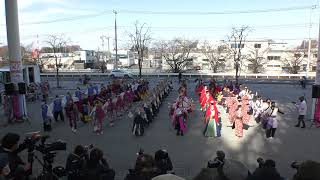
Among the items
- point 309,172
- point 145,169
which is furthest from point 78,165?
point 309,172

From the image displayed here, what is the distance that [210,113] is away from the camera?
15195 millimetres

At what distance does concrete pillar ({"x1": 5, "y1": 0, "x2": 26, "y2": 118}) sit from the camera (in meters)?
17.7

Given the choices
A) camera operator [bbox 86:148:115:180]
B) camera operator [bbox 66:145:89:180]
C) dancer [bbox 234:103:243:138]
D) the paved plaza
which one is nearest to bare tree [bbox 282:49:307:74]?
the paved plaza

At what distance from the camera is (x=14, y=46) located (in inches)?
711

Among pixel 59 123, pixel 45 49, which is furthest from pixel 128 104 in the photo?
pixel 45 49

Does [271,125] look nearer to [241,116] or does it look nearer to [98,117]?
[241,116]

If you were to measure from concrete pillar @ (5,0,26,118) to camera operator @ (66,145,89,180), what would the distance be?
12.4 meters

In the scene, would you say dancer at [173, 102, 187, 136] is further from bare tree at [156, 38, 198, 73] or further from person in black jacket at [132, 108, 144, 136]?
bare tree at [156, 38, 198, 73]

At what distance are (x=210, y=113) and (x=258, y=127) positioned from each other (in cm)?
323

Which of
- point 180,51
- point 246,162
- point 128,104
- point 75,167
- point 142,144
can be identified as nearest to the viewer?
point 75,167

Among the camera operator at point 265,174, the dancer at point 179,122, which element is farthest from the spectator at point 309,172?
the dancer at point 179,122

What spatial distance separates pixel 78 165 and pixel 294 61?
209 ft

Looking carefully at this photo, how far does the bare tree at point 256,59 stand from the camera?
213 ft

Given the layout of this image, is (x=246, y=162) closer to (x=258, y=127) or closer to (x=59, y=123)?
(x=258, y=127)
